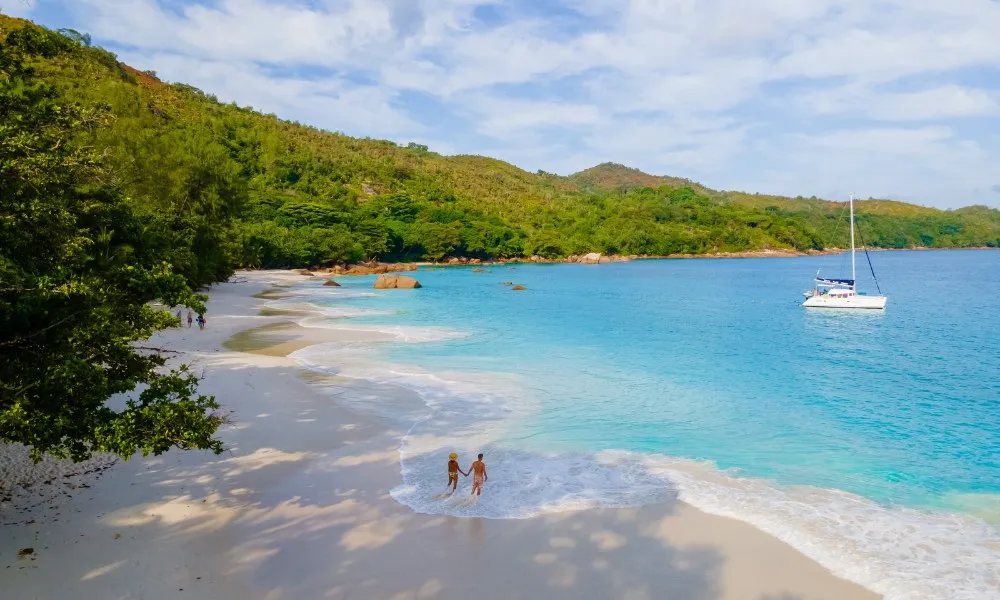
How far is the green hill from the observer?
43219mm

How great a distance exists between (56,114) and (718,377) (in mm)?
24540

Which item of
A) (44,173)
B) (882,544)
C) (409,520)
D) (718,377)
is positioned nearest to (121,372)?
(44,173)

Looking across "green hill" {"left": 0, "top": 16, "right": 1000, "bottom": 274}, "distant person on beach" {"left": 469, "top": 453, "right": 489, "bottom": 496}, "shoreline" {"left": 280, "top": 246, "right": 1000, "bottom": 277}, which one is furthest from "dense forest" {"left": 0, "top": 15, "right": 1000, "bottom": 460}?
"distant person on beach" {"left": 469, "top": 453, "right": 489, "bottom": 496}

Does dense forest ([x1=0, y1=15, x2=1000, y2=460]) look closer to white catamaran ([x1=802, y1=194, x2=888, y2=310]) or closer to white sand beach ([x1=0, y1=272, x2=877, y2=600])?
white sand beach ([x1=0, y1=272, x2=877, y2=600])

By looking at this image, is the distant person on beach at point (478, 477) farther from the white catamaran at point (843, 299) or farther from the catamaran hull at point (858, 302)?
the catamaran hull at point (858, 302)

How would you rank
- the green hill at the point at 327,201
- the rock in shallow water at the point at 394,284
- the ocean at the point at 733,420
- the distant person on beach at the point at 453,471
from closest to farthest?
the ocean at the point at 733,420, the distant person on beach at the point at 453,471, the green hill at the point at 327,201, the rock in shallow water at the point at 394,284

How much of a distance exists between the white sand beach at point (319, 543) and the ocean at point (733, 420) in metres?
0.79

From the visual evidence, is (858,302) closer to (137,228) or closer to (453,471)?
(453,471)

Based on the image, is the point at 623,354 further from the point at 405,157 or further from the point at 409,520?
the point at 405,157

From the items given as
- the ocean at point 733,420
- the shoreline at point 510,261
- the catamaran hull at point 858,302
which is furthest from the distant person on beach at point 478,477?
the shoreline at point 510,261

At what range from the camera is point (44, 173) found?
836cm

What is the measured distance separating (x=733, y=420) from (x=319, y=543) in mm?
14338

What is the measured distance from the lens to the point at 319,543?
1046 cm

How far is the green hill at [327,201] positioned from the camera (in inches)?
1702
